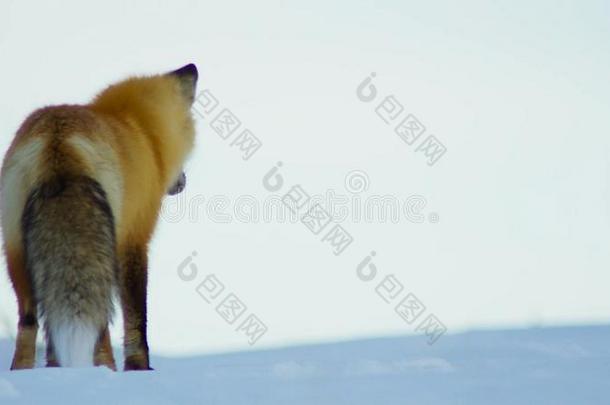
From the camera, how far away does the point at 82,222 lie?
4.66m

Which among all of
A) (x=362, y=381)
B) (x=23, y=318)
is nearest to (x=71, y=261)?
(x=23, y=318)

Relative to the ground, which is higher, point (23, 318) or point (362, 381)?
point (23, 318)

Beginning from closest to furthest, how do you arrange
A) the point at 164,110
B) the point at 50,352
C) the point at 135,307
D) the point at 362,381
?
the point at 362,381, the point at 50,352, the point at 135,307, the point at 164,110

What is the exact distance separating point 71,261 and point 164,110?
2.00 m

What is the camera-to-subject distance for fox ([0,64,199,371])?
452 cm

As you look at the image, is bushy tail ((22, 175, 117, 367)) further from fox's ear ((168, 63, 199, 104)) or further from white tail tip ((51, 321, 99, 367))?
fox's ear ((168, 63, 199, 104))

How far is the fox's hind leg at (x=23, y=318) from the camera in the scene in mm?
4996

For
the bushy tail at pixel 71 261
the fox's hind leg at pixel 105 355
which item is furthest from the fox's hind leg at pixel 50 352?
the fox's hind leg at pixel 105 355

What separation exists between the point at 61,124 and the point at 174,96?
5.76 ft

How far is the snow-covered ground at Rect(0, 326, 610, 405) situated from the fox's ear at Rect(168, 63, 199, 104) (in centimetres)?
252

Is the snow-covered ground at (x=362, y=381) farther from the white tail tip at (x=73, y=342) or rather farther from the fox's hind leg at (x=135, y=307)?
the fox's hind leg at (x=135, y=307)

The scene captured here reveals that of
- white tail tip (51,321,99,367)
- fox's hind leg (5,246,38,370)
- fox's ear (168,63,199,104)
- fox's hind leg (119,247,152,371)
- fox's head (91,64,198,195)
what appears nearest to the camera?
white tail tip (51,321,99,367)

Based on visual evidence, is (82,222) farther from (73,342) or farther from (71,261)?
(73,342)

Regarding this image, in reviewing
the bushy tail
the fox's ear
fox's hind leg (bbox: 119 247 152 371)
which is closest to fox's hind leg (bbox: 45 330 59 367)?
the bushy tail
